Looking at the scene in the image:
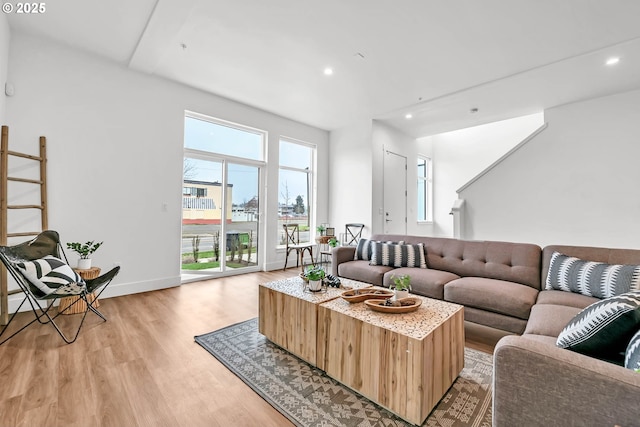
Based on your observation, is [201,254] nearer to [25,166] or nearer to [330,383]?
[25,166]

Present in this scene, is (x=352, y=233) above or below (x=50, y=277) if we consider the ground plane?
above

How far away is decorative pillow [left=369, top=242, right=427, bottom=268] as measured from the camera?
319 cm

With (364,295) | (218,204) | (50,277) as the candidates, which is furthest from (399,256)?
(50,277)

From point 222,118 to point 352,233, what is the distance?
325 cm

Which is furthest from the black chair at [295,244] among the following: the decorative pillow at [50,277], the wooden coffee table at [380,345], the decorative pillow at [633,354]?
the decorative pillow at [633,354]

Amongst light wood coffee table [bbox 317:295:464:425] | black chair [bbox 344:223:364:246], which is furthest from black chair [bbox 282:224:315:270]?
light wood coffee table [bbox 317:295:464:425]

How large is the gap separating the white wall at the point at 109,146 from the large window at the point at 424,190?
5.42 metres

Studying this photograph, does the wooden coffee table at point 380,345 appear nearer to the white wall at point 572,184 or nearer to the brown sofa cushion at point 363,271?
the brown sofa cushion at point 363,271

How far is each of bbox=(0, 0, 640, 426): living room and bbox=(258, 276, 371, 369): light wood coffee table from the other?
841 mm

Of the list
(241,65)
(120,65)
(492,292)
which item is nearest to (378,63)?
(241,65)

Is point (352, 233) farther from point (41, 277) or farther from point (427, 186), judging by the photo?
point (41, 277)

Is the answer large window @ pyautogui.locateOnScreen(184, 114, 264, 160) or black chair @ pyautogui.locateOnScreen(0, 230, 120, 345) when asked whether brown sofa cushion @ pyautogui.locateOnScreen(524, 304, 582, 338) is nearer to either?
black chair @ pyautogui.locateOnScreen(0, 230, 120, 345)

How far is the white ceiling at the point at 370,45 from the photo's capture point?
2.50 meters

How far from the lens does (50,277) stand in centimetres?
224
